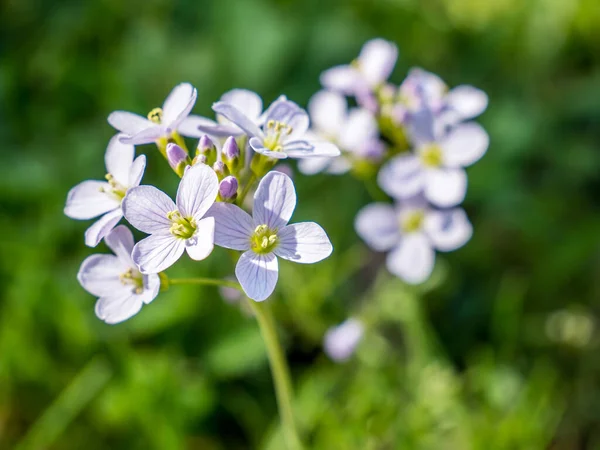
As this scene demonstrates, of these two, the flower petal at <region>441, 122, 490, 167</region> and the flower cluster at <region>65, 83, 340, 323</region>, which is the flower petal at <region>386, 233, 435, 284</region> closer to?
the flower petal at <region>441, 122, 490, 167</region>

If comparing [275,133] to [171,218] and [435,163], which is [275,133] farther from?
[435,163]

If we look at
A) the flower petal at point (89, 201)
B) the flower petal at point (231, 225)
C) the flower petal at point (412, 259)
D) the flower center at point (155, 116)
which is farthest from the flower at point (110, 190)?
the flower petal at point (412, 259)

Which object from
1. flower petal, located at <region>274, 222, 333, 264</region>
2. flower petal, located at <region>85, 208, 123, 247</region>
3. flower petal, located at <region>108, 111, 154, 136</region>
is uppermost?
flower petal, located at <region>108, 111, 154, 136</region>

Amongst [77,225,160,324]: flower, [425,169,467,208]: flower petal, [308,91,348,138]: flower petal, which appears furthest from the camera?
[308,91,348,138]: flower petal

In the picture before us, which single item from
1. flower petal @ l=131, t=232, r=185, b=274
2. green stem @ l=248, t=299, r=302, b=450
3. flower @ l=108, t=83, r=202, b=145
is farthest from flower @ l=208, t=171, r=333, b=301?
flower @ l=108, t=83, r=202, b=145

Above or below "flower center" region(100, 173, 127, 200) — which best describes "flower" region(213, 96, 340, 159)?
above

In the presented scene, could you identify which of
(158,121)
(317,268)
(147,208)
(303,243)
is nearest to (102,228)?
(147,208)

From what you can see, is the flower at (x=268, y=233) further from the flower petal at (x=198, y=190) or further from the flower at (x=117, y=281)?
→ the flower at (x=117, y=281)
